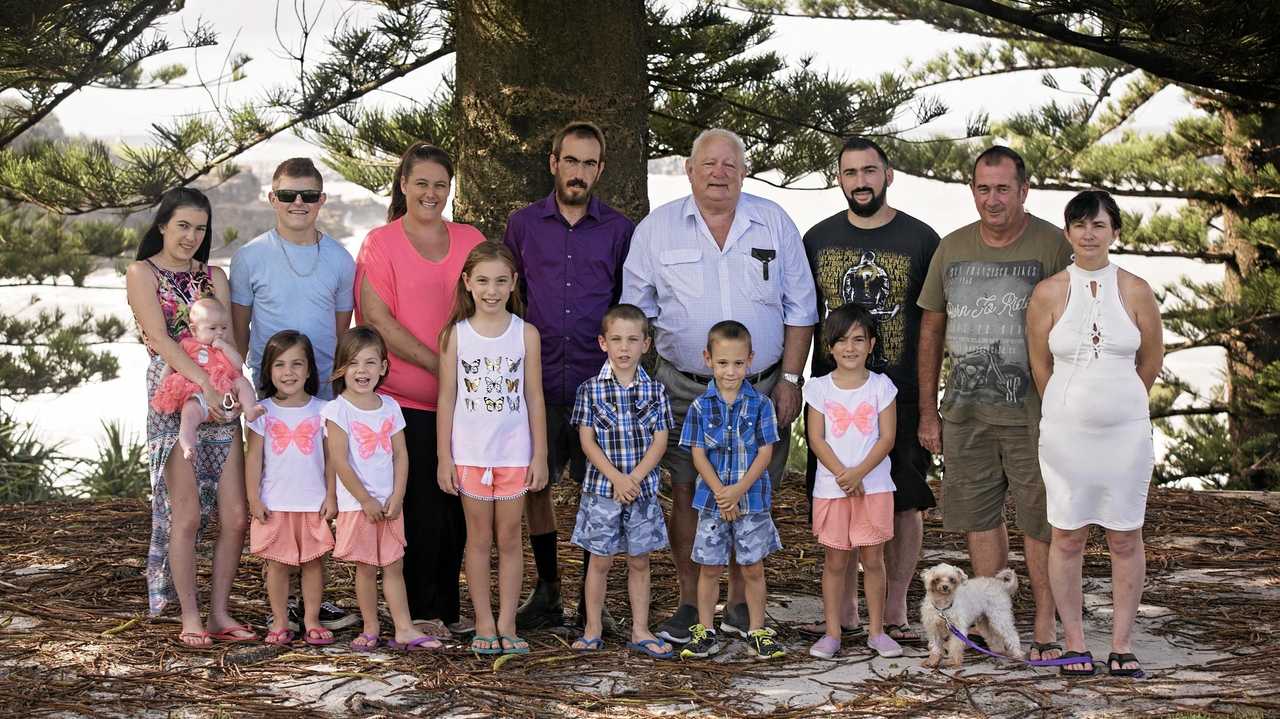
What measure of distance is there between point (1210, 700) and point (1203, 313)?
670cm

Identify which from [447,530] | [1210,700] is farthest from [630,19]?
[1210,700]

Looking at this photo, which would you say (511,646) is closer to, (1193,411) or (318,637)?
(318,637)

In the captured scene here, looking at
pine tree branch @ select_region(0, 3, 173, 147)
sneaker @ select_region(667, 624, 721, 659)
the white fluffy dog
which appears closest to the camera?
the white fluffy dog

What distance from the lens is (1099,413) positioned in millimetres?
3984

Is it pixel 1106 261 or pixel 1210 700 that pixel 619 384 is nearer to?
pixel 1106 261

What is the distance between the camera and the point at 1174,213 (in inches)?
409

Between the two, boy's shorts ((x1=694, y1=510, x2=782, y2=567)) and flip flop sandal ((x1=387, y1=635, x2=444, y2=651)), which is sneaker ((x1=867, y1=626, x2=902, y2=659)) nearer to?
boy's shorts ((x1=694, y1=510, x2=782, y2=567))

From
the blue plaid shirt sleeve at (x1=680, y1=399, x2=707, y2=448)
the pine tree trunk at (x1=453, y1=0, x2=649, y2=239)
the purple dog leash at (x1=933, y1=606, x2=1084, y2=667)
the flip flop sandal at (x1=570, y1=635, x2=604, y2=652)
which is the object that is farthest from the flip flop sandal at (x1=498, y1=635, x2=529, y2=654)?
the pine tree trunk at (x1=453, y1=0, x2=649, y2=239)

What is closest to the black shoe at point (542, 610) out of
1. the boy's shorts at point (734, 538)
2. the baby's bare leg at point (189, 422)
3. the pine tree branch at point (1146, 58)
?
the boy's shorts at point (734, 538)

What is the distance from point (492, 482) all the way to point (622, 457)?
16.9 inches

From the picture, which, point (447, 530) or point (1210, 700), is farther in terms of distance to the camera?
point (447, 530)

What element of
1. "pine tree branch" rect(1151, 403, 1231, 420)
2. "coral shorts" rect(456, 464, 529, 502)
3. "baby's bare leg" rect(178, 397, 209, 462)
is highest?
→ "baby's bare leg" rect(178, 397, 209, 462)

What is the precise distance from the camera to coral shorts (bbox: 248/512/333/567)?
427cm

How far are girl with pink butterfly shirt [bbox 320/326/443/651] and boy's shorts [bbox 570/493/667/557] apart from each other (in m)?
0.61
